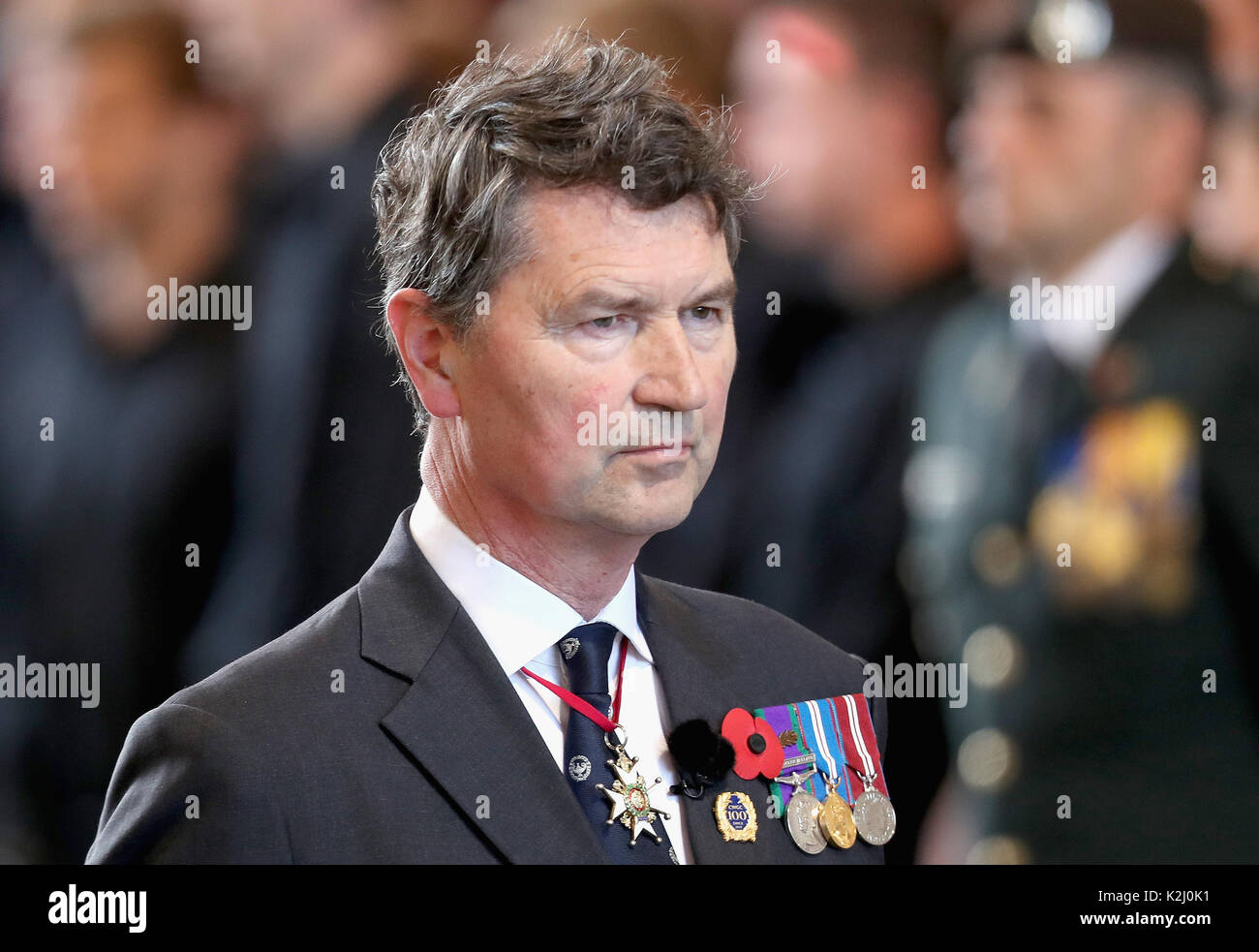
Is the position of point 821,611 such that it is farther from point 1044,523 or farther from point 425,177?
point 425,177

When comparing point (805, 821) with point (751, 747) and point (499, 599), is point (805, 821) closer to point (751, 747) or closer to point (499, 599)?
point (751, 747)

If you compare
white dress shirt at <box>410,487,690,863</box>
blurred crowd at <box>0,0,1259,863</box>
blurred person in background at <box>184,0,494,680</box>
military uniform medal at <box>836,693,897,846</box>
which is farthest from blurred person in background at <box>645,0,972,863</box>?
white dress shirt at <box>410,487,690,863</box>

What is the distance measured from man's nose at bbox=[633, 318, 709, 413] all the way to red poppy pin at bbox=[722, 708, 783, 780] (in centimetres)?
42

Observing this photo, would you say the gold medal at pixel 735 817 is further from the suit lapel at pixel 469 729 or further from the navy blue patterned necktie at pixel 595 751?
the suit lapel at pixel 469 729

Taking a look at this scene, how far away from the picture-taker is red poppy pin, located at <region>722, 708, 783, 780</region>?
6.25ft

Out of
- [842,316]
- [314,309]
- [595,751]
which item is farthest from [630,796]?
[842,316]

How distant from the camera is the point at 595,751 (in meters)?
1.82

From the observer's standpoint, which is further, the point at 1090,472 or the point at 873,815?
the point at 1090,472

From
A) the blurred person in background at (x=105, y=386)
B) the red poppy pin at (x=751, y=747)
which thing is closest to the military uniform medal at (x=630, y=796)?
the red poppy pin at (x=751, y=747)

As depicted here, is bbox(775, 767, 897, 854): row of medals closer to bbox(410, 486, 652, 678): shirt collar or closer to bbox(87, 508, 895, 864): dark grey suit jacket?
bbox(87, 508, 895, 864): dark grey suit jacket

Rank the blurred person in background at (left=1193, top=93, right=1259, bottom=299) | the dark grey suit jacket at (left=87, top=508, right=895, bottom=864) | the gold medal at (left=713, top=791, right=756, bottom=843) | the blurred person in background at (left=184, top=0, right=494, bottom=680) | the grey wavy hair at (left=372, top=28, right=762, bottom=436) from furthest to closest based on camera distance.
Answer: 1. the blurred person in background at (left=1193, top=93, right=1259, bottom=299)
2. the blurred person in background at (left=184, top=0, right=494, bottom=680)
3. the gold medal at (left=713, top=791, right=756, bottom=843)
4. the grey wavy hair at (left=372, top=28, right=762, bottom=436)
5. the dark grey suit jacket at (left=87, top=508, right=895, bottom=864)

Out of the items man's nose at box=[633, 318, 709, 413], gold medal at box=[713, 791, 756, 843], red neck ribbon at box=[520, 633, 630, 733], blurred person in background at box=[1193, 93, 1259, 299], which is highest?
blurred person in background at box=[1193, 93, 1259, 299]

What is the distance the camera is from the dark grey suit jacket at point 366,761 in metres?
1.65

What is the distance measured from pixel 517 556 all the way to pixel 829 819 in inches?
21.2
